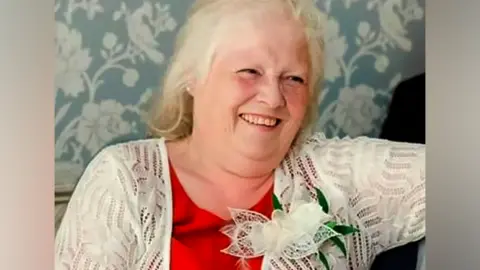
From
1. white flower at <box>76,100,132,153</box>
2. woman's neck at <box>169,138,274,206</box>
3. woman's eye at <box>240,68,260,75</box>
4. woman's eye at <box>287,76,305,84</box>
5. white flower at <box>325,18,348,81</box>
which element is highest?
white flower at <box>325,18,348,81</box>

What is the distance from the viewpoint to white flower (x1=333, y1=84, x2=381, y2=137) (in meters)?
1.39

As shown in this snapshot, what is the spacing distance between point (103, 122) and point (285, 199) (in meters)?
0.31

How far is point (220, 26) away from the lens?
1322mm

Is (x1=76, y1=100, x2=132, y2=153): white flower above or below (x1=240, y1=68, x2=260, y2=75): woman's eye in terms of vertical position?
below

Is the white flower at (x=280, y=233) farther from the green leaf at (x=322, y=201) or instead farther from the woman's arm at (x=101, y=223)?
the woman's arm at (x=101, y=223)

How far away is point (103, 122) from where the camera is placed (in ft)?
4.39

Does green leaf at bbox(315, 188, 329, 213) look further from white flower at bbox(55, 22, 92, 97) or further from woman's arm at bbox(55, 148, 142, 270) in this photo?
white flower at bbox(55, 22, 92, 97)

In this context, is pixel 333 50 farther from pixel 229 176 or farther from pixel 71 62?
pixel 71 62

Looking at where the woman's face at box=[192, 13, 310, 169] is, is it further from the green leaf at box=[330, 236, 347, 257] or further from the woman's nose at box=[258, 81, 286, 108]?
the green leaf at box=[330, 236, 347, 257]

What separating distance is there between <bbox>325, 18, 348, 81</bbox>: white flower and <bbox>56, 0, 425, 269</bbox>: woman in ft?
0.06

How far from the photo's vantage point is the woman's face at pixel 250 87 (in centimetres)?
132

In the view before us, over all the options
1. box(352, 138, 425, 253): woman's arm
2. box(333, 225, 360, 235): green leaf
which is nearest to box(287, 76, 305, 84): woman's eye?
box(352, 138, 425, 253): woman's arm

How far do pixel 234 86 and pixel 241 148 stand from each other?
0.10 m
